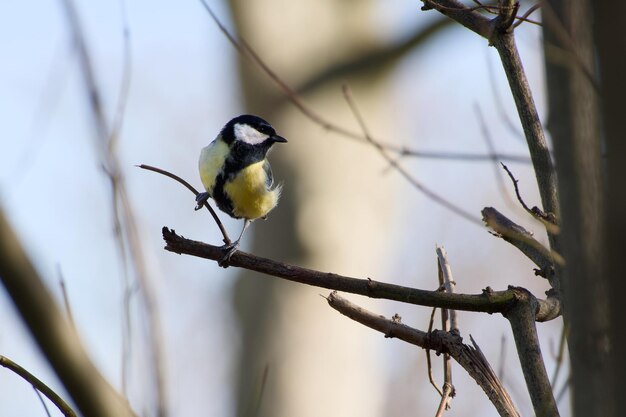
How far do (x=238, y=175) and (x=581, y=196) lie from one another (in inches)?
66.8

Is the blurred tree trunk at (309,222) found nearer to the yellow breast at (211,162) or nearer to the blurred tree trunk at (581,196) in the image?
the yellow breast at (211,162)

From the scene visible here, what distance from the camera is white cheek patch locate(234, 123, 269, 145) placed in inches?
108

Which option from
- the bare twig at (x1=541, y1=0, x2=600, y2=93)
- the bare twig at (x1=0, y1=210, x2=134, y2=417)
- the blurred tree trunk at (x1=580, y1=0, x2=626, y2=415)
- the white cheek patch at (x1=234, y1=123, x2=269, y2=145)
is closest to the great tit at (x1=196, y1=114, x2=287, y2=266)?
the white cheek patch at (x1=234, y1=123, x2=269, y2=145)

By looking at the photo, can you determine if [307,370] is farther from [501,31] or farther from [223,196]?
[501,31]

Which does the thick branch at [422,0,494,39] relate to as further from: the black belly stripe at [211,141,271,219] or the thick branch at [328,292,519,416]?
the black belly stripe at [211,141,271,219]

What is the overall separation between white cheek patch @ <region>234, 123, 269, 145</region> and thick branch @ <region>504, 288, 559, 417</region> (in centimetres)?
160

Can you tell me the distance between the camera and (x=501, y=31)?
1.42 m

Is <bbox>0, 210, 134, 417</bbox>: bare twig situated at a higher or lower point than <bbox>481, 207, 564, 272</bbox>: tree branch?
lower

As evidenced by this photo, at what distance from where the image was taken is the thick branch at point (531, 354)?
1144 mm

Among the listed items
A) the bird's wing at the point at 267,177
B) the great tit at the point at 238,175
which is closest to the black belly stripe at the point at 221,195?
the great tit at the point at 238,175

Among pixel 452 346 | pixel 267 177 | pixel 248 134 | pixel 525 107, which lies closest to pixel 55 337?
pixel 452 346

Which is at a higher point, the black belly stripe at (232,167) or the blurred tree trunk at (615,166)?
the black belly stripe at (232,167)

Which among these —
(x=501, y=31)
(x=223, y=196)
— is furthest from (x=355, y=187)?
(x=501, y=31)

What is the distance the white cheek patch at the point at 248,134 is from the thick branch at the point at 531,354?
160 cm
